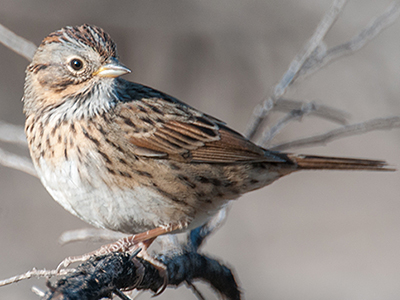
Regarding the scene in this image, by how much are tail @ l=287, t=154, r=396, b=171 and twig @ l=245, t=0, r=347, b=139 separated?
13.4 inches

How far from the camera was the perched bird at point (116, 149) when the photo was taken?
3129 millimetres

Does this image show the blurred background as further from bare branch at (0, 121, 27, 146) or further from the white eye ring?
the white eye ring

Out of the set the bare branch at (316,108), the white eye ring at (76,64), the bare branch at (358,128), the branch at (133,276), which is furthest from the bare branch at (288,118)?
the white eye ring at (76,64)

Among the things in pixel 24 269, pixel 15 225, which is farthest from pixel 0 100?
pixel 24 269

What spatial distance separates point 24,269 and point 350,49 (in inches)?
155

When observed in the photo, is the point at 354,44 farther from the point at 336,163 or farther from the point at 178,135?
the point at 178,135

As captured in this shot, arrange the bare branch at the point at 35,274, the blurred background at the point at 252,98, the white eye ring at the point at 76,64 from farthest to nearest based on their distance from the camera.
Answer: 1. the blurred background at the point at 252,98
2. the white eye ring at the point at 76,64
3. the bare branch at the point at 35,274

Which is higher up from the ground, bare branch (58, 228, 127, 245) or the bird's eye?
the bird's eye

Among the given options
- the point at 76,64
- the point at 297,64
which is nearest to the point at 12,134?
the point at 76,64

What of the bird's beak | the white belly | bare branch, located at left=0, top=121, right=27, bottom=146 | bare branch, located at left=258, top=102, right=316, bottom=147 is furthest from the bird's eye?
bare branch, located at left=258, top=102, right=316, bottom=147

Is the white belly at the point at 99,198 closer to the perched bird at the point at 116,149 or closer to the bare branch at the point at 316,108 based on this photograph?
the perched bird at the point at 116,149

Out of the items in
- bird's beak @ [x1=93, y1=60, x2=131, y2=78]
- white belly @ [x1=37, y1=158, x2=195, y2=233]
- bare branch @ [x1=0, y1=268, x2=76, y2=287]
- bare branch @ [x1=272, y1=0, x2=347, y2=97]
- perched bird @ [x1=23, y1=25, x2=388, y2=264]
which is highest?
bare branch @ [x1=272, y1=0, x2=347, y2=97]

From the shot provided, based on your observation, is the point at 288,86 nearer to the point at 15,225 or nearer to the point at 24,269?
the point at 24,269

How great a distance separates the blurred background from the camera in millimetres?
6051
